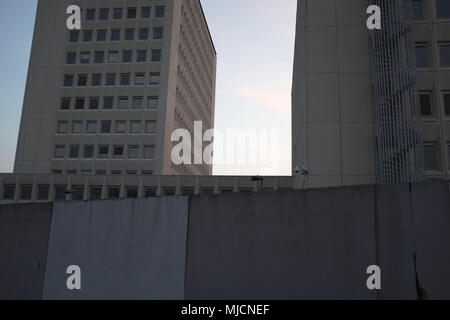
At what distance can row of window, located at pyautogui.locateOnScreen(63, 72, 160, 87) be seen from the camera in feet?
173

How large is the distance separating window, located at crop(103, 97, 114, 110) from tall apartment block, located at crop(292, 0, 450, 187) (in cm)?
3309

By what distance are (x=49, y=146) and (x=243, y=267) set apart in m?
44.8

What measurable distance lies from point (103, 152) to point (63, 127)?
5927mm

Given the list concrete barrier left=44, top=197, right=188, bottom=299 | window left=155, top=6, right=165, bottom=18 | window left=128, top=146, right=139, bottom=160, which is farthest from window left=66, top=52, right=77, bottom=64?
concrete barrier left=44, top=197, right=188, bottom=299

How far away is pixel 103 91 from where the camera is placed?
52812 millimetres

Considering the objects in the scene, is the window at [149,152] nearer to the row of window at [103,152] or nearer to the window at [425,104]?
the row of window at [103,152]

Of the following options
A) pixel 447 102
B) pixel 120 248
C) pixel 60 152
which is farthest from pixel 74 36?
pixel 120 248

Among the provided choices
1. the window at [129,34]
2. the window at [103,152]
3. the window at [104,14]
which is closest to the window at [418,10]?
the window at [103,152]

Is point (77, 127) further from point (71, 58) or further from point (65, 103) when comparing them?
point (71, 58)

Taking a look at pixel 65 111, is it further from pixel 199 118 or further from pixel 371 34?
pixel 371 34

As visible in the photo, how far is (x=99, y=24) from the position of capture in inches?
2158

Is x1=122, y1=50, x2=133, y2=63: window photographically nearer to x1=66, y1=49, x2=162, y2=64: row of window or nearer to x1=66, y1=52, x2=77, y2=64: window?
Answer: x1=66, y1=49, x2=162, y2=64: row of window

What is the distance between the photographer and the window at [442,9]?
21562 millimetres
